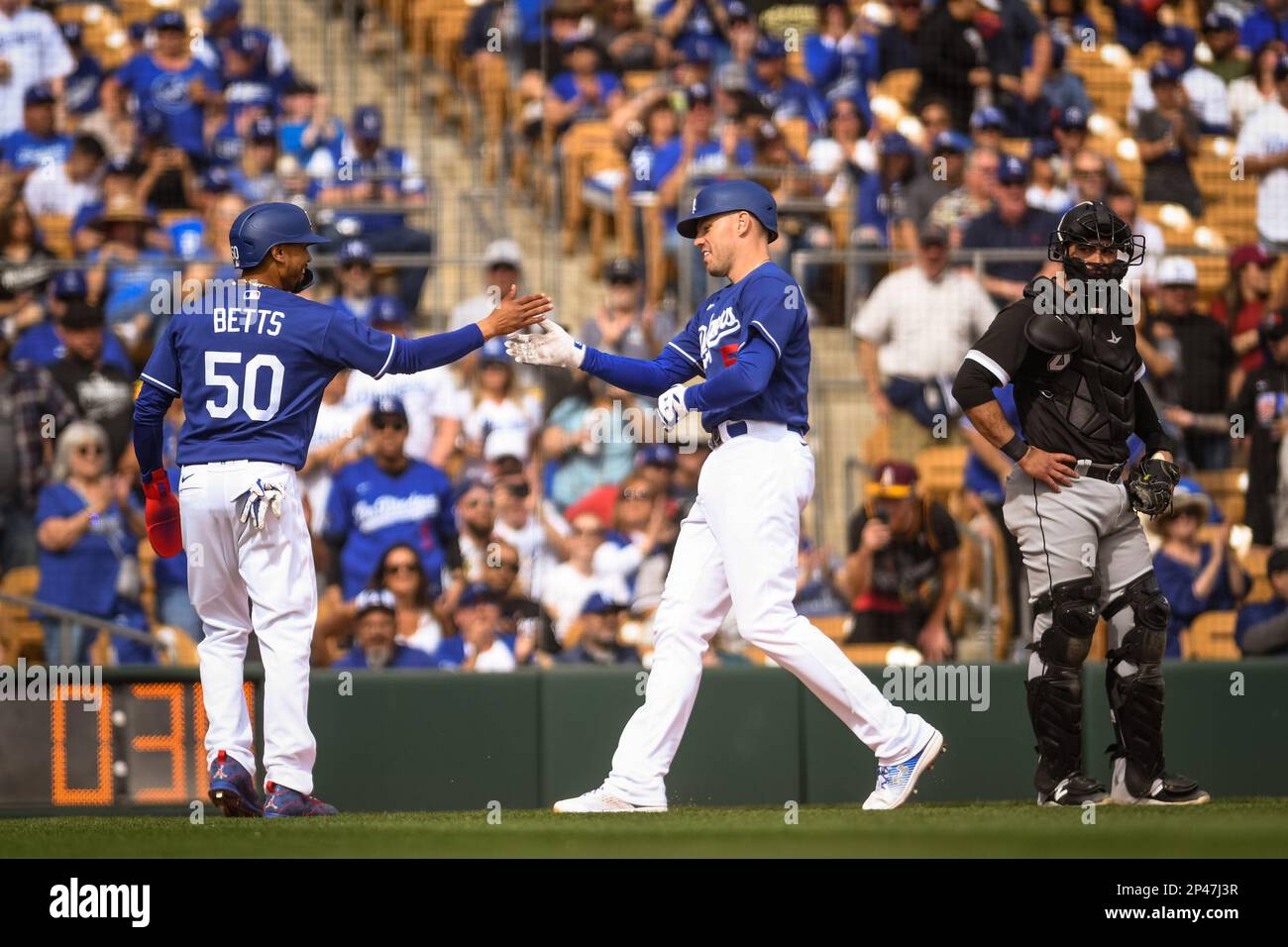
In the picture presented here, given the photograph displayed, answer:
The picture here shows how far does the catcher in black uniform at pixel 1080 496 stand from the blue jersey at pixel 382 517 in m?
3.90

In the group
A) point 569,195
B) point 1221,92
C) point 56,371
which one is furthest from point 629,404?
point 1221,92

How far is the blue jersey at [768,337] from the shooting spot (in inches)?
247

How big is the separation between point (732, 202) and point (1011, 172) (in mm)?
5157

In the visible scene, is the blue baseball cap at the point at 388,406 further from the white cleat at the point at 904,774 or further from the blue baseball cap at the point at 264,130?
→ the white cleat at the point at 904,774

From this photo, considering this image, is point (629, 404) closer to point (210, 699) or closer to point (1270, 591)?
point (1270, 591)

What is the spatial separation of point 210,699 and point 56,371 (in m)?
4.24

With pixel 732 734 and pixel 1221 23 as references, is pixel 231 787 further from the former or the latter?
pixel 1221 23

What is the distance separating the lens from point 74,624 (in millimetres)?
9281

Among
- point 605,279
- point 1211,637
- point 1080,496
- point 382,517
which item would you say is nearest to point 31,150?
point 605,279

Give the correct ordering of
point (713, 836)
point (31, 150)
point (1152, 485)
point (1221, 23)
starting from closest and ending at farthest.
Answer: point (713, 836) < point (1152, 485) < point (31, 150) < point (1221, 23)

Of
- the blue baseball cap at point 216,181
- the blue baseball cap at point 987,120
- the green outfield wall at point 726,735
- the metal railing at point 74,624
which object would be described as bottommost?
the green outfield wall at point 726,735

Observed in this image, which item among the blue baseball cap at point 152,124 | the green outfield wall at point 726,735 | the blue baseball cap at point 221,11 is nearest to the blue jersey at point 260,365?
the green outfield wall at point 726,735

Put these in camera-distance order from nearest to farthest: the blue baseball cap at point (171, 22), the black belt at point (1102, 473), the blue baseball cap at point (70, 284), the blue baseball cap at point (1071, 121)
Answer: the black belt at point (1102, 473) < the blue baseball cap at point (70, 284) < the blue baseball cap at point (1071, 121) < the blue baseball cap at point (171, 22)

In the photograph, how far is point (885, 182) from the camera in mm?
11625
